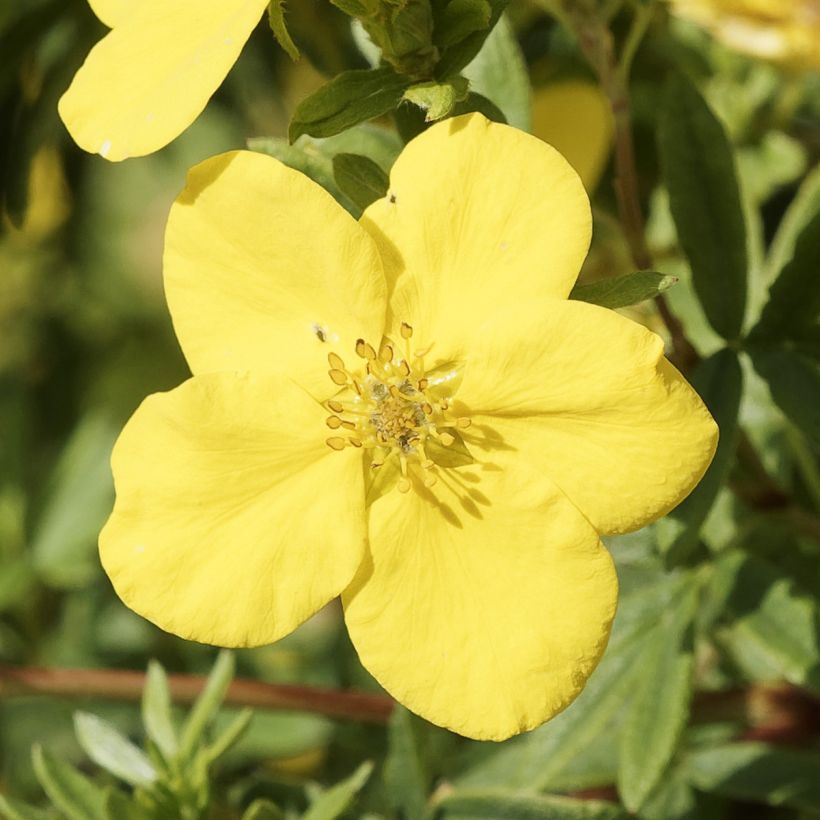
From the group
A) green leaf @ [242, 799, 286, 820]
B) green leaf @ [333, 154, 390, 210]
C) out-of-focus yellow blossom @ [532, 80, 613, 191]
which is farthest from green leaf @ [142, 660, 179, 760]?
out-of-focus yellow blossom @ [532, 80, 613, 191]

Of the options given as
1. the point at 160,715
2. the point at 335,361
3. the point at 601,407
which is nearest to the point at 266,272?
the point at 335,361

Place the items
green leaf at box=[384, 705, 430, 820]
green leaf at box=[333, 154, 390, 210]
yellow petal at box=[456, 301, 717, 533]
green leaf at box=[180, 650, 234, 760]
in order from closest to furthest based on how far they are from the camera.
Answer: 1. yellow petal at box=[456, 301, 717, 533]
2. green leaf at box=[333, 154, 390, 210]
3. green leaf at box=[180, 650, 234, 760]
4. green leaf at box=[384, 705, 430, 820]

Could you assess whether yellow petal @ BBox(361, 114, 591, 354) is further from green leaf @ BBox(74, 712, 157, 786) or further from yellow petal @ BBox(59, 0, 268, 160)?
green leaf @ BBox(74, 712, 157, 786)

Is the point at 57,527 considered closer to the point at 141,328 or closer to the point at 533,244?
the point at 141,328

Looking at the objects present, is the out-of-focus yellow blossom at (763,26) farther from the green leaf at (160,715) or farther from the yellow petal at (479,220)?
the green leaf at (160,715)

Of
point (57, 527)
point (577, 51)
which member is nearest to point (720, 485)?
point (577, 51)
